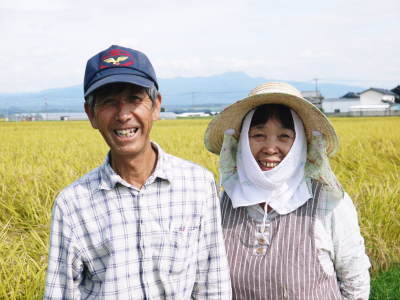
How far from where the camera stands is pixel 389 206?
3566mm

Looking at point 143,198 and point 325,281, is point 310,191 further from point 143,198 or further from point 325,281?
point 143,198

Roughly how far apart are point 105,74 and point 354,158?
4.69 m

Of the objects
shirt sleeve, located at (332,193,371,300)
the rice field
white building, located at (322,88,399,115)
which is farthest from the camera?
white building, located at (322,88,399,115)

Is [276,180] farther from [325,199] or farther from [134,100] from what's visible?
[134,100]

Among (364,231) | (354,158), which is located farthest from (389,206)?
(354,158)

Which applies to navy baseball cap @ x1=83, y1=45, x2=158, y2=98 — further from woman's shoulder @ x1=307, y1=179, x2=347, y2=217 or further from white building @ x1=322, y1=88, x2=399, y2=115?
white building @ x1=322, y1=88, x2=399, y2=115

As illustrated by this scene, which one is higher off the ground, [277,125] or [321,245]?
[277,125]

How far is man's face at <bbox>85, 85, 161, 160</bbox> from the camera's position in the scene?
1492mm

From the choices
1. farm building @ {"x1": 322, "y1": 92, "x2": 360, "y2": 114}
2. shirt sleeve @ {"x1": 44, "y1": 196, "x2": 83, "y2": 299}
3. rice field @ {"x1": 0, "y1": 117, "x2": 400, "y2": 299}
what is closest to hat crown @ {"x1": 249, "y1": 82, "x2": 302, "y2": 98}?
shirt sleeve @ {"x1": 44, "y1": 196, "x2": 83, "y2": 299}

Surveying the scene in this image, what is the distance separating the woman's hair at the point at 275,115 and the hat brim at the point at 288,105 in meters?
0.02

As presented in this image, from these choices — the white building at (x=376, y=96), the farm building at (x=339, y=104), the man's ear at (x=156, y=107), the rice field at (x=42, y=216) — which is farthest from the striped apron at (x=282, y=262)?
the farm building at (x=339, y=104)

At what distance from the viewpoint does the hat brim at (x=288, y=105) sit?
5.71 feet

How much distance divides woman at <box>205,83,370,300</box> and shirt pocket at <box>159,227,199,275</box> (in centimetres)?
28

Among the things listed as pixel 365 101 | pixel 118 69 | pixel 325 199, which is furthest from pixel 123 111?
pixel 365 101
